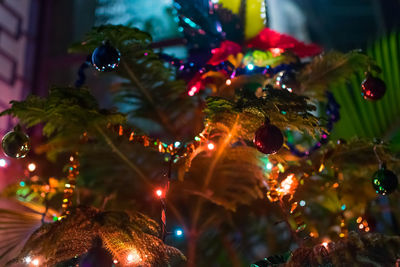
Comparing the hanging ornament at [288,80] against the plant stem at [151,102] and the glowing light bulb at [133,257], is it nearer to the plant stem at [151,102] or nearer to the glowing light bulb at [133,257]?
the plant stem at [151,102]

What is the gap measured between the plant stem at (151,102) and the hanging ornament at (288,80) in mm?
242

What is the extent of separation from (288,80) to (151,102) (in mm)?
269

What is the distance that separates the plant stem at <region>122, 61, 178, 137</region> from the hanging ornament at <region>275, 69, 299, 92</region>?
0.24 meters

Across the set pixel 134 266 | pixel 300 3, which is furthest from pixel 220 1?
pixel 300 3

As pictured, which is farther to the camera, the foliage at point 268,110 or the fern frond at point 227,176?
the fern frond at point 227,176

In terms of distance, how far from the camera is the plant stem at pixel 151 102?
69 centimetres

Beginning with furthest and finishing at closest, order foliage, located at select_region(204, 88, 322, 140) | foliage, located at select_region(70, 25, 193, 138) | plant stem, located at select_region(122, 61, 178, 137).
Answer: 1. plant stem, located at select_region(122, 61, 178, 137)
2. foliage, located at select_region(70, 25, 193, 138)
3. foliage, located at select_region(204, 88, 322, 140)

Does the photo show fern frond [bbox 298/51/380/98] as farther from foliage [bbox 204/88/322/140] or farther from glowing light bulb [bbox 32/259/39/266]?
glowing light bulb [bbox 32/259/39/266]

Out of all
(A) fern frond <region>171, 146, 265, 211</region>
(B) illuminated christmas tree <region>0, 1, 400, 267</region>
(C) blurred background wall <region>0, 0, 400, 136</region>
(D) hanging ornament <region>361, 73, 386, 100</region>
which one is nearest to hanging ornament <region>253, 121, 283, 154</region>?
(B) illuminated christmas tree <region>0, 1, 400, 267</region>

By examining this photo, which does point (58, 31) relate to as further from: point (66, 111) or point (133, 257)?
point (133, 257)

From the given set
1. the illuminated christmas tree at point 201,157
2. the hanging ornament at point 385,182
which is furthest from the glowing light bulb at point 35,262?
the hanging ornament at point 385,182

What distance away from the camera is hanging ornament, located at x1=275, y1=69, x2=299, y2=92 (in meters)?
0.72

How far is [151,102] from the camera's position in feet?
2.52

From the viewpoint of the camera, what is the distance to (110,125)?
0.58m
